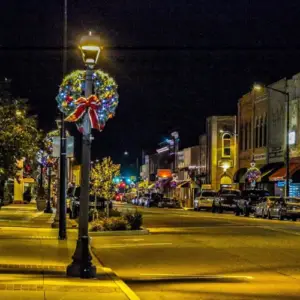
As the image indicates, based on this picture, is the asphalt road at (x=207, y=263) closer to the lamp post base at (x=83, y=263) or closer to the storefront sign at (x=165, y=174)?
the lamp post base at (x=83, y=263)

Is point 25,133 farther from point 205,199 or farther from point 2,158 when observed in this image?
point 205,199

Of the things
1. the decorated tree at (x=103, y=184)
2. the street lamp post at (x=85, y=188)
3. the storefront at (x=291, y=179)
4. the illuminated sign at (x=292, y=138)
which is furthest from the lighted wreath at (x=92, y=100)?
the illuminated sign at (x=292, y=138)

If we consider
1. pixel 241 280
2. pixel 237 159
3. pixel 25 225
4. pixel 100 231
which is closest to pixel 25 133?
pixel 25 225

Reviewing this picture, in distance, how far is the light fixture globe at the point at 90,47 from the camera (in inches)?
575

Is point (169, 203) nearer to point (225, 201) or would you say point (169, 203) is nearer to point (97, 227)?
point (225, 201)

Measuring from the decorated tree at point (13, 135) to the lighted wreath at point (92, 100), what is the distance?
12927mm

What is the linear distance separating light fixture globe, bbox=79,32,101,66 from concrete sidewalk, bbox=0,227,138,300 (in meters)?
4.42

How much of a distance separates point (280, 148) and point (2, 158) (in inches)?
1344

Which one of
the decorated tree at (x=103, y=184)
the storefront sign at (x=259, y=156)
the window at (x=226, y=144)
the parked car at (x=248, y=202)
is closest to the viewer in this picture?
the decorated tree at (x=103, y=184)

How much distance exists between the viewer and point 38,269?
50.5 ft

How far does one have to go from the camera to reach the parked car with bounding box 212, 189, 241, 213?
180 feet

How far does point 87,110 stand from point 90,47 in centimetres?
129

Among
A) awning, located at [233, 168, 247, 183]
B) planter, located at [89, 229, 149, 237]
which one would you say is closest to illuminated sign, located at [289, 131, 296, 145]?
awning, located at [233, 168, 247, 183]

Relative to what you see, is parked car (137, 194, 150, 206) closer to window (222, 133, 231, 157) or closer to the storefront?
window (222, 133, 231, 157)
